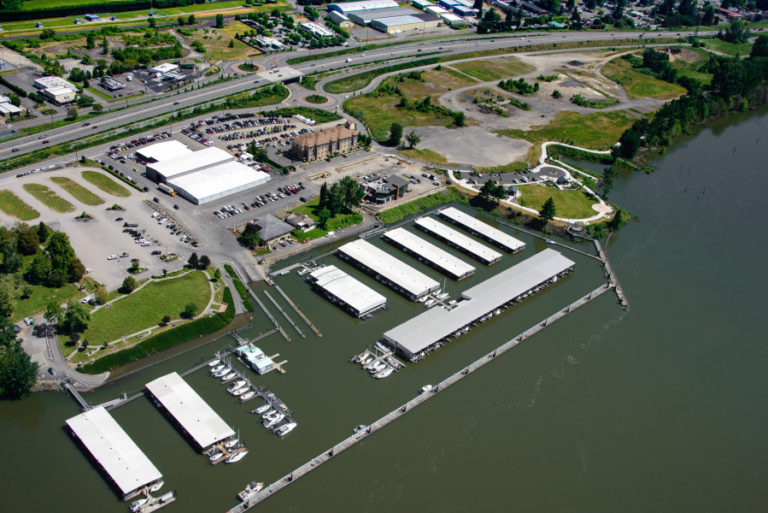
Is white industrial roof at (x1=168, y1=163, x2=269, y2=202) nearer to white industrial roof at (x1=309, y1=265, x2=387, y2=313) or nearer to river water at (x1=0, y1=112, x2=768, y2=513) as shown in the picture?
river water at (x1=0, y1=112, x2=768, y2=513)

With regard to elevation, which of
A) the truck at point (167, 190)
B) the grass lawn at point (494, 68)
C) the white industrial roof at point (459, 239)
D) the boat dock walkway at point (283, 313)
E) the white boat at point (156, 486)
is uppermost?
the grass lawn at point (494, 68)

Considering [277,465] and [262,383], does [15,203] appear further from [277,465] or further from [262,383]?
[277,465]

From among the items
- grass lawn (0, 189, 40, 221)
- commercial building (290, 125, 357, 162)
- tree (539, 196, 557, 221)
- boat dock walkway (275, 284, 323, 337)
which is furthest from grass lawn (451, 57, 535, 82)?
grass lawn (0, 189, 40, 221)

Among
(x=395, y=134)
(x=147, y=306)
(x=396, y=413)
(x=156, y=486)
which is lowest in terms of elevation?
(x=156, y=486)

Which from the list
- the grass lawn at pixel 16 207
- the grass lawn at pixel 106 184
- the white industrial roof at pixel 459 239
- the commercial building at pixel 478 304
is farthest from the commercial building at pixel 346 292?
the grass lawn at pixel 16 207

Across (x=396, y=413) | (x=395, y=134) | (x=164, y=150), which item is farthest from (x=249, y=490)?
(x=395, y=134)

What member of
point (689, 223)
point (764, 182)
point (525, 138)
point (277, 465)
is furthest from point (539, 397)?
point (764, 182)

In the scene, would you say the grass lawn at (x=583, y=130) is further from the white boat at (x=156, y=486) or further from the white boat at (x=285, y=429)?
the white boat at (x=156, y=486)

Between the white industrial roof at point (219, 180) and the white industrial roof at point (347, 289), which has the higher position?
the white industrial roof at point (219, 180)

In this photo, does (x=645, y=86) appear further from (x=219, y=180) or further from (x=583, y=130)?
(x=219, y=180)
